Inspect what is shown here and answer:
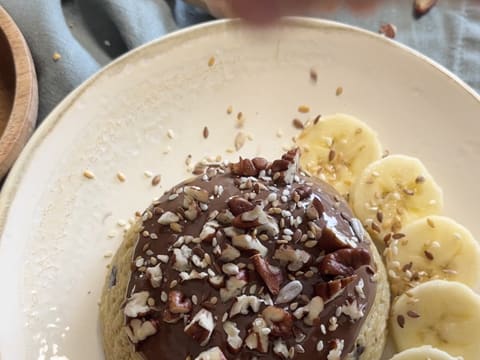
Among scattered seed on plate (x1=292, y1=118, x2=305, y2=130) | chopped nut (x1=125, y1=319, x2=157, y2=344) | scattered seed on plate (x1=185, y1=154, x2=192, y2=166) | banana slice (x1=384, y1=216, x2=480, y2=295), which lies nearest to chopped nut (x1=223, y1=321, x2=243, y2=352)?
chopped nut (x1=125, y1=319, x2=157, y2=344)

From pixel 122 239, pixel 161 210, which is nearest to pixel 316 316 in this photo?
pixel 161 210

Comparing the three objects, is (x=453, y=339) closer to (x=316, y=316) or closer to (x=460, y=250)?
(x=460, y=250)

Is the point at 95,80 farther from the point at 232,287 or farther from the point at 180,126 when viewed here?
the point at 232,287

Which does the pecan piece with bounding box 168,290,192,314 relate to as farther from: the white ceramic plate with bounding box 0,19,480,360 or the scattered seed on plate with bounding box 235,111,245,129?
the scattered seed on plate with bounding box 235,111,245,129

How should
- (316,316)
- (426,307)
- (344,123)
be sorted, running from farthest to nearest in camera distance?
(344,123)
(426,307)
(316,316)

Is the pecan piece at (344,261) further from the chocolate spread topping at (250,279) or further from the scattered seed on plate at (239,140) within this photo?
the scattered seed on plate at (239,140)

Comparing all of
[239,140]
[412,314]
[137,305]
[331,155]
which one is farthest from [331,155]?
[137,305]

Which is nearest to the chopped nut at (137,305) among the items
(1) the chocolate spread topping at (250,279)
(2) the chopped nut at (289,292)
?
(1) the chocolate spread topping at (250,279)
